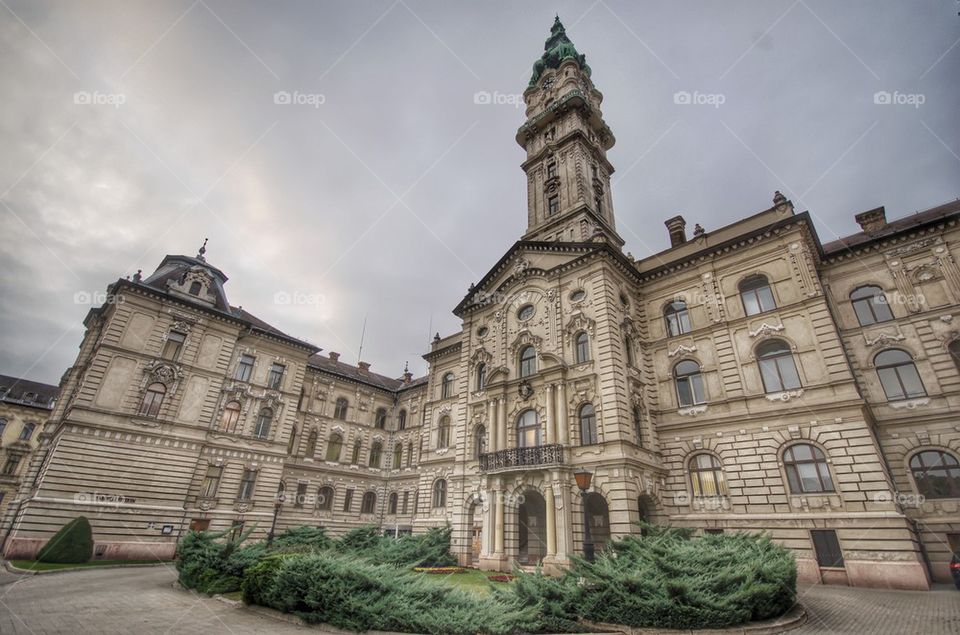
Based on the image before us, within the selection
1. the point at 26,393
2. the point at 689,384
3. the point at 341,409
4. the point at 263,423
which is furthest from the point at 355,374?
the point at 26,393

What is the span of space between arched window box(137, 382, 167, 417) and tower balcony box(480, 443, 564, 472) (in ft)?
68.7

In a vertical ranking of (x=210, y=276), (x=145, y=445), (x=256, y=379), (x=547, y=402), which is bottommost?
(x=145, y=445)

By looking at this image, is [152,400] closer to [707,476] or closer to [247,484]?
[247,484]

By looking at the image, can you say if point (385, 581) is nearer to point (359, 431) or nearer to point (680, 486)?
point (680, 486)

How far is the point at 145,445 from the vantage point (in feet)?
86.8

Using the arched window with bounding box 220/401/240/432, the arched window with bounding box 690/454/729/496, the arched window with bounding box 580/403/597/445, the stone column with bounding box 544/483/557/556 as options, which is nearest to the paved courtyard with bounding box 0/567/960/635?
the arched window with bounding box 690/454/729/496

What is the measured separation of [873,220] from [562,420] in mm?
20791

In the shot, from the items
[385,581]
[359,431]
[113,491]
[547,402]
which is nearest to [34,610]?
[385,581]

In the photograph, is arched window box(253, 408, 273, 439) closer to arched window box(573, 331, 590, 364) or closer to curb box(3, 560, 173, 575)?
curb box(3, 560, 173, 575)

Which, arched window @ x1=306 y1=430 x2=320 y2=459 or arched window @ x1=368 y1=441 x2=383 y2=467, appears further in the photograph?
arched window @ x1=368 y1=441 x2=383 y2=467

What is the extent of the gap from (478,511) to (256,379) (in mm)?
19481

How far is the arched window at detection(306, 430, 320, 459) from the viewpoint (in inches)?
1417

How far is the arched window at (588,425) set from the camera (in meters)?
22.1

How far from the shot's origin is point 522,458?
22.6m
